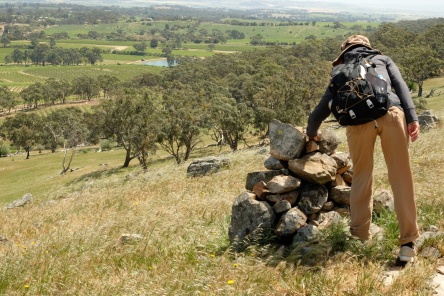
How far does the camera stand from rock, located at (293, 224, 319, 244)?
6816 mm

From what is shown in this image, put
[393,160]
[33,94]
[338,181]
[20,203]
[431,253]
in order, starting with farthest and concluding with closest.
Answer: [33,94] < [20,203] < [338,181] < [431,253] < [393,160]

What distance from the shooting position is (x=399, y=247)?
21.3 feet

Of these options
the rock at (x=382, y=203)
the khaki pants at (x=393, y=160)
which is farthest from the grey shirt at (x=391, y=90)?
the rock at (x=382, y=203)

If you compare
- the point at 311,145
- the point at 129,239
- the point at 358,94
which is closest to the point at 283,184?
the point at 311,145

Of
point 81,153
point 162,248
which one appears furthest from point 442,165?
point 81,153

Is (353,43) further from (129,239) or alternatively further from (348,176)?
(129,239)

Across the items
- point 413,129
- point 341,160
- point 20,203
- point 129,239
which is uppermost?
point 413,129

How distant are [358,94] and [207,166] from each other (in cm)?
1431

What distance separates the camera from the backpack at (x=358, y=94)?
583 centimetres

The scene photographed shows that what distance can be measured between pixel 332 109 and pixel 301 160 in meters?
1.42

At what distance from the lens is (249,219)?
7.27 metres

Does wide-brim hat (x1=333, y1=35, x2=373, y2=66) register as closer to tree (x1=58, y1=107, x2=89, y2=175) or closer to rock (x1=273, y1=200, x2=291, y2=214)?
rock (x1=273, y1=200, x2=291, y2=214)

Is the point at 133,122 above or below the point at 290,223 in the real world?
below

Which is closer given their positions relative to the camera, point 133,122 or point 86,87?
point 133,122
